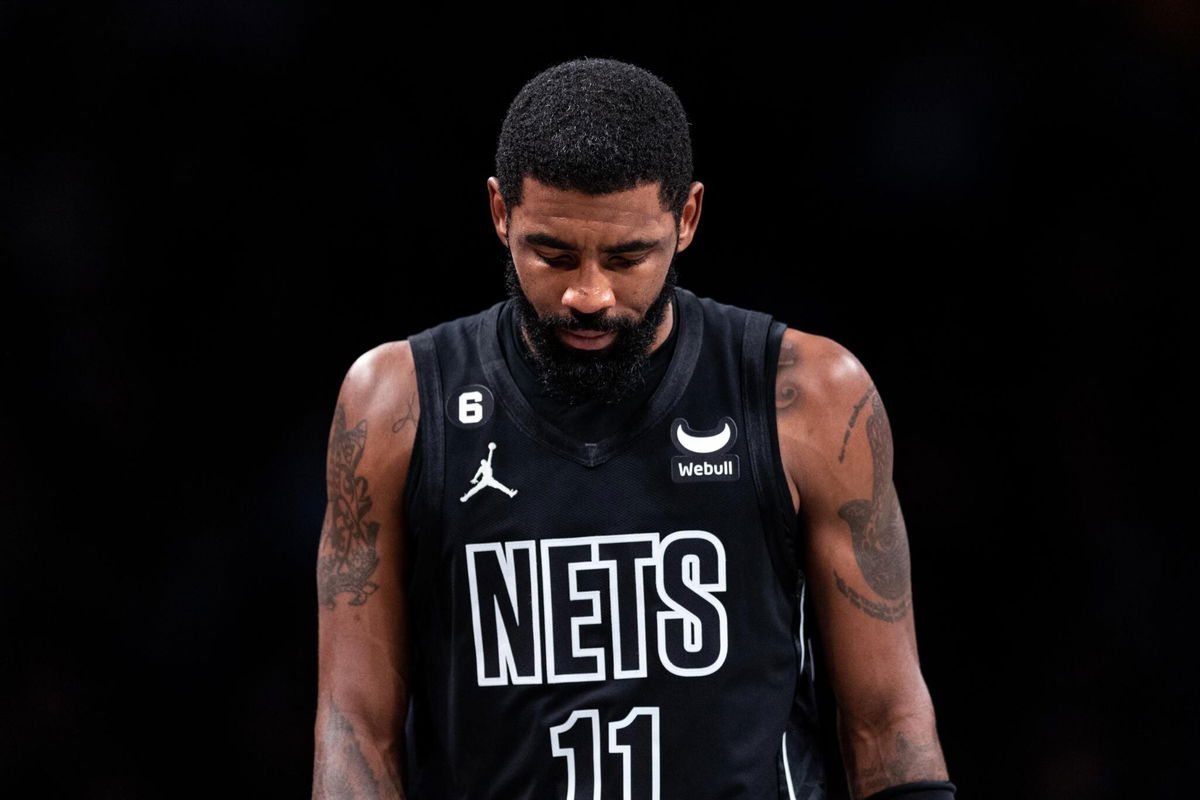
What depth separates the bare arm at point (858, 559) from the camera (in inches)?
92.7

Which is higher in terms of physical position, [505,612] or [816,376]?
[816,376]

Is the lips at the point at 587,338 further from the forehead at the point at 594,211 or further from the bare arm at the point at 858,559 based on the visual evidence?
the bare arm at the point at 858,559

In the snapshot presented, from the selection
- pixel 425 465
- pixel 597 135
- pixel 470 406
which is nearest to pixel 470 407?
pixel 470 406

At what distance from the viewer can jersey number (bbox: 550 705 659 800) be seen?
92.0 inches

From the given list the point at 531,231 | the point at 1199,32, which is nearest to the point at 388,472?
the point at 531,231

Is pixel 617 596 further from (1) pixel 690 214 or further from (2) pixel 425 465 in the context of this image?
(1) pixel 690 214

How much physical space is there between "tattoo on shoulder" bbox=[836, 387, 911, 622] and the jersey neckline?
255mm

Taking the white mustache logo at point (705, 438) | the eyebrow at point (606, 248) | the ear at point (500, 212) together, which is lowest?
the white mustache logo at point (705, 438)

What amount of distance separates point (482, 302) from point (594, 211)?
192 centimetres

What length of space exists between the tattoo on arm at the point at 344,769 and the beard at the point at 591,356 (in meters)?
0.56

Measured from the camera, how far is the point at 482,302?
4.12 m

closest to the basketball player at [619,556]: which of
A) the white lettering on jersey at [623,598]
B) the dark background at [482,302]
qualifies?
the white lettering on jersey at [623,598]

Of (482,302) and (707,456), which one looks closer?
(707,456)

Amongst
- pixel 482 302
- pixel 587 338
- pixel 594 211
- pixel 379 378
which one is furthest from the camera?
pixel 482 302
